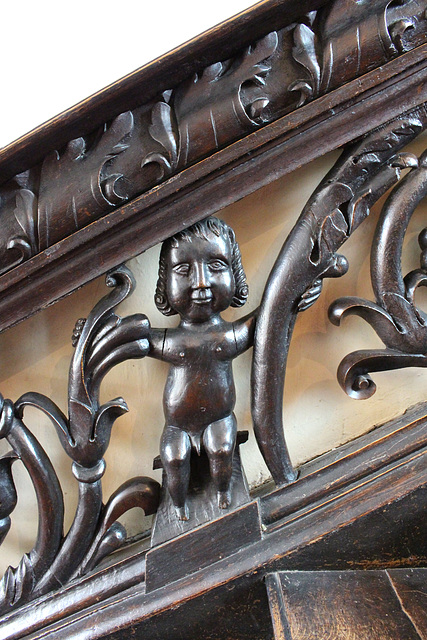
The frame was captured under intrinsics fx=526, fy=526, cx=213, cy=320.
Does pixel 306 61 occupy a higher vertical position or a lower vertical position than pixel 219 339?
higher

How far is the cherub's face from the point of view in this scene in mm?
542

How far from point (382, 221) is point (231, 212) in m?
0.17

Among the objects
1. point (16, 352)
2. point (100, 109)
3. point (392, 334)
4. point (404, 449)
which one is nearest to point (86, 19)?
point (100, 109)

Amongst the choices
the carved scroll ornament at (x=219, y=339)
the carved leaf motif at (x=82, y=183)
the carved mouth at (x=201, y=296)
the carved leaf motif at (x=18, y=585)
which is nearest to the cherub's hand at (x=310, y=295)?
the carved scroll ornament at (x=219, y=339)

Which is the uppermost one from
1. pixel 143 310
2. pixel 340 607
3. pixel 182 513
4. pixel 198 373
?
pixel 143 310

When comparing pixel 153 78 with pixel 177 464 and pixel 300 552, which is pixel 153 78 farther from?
pixel 300 552

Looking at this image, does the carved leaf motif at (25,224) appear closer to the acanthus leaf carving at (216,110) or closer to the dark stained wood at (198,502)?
the acanthus leaf carving at (216,110)

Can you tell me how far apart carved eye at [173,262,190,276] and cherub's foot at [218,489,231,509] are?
243mm

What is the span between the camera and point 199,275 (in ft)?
1.77

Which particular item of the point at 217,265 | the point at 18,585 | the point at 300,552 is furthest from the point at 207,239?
the point at 18,585

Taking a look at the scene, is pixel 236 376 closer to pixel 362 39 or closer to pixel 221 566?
pixel 221 566

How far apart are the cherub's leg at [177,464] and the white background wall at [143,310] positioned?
9cm

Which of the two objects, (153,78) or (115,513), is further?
(115,513)

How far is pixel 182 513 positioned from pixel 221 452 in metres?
0.08
